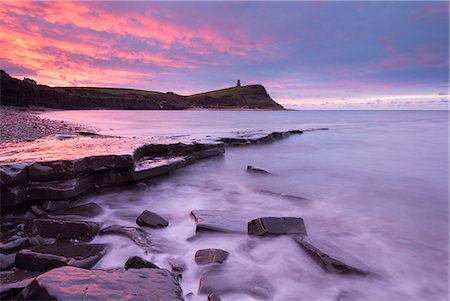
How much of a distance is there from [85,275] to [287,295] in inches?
63.6

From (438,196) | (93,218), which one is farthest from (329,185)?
(93,218)

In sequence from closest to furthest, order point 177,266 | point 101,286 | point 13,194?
point 101,286 < point 177,266 < point 13,194

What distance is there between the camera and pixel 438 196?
516 cm

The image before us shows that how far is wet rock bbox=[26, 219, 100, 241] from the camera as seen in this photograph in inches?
112

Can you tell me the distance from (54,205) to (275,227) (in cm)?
285

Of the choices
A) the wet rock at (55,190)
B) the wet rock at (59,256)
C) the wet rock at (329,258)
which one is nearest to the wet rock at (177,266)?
the wet rock at (59,256)

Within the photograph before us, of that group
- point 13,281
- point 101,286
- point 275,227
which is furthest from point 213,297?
point 13,281

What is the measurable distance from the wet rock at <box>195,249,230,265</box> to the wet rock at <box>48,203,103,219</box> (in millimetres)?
1744

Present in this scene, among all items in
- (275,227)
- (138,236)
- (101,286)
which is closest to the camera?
(101,286)

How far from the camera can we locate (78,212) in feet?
11.8

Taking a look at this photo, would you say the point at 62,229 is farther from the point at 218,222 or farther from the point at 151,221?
the point at 218,222

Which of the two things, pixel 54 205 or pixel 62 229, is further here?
pixel 54 205

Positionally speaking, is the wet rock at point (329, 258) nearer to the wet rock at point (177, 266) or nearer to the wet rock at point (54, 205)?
the wet rock at point (177, 266)

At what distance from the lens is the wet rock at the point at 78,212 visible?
11.3 ft
